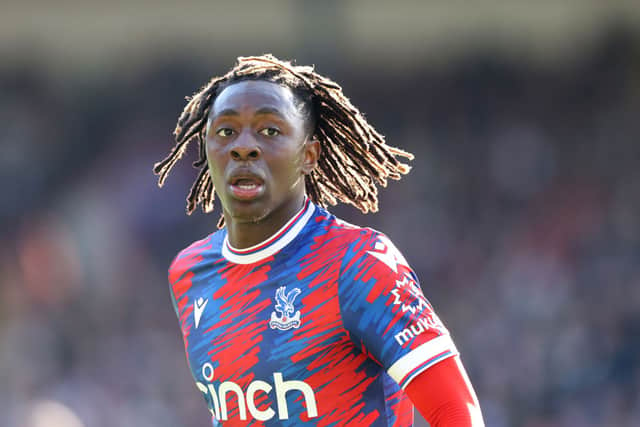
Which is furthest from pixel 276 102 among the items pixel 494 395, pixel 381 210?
pixel 381 210

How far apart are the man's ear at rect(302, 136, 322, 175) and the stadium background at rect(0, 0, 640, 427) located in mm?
6503

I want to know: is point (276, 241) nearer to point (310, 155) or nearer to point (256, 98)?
point (310, 155)

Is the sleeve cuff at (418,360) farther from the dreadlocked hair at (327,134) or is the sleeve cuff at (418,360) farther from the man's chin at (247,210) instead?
the dreadlocked hair at (327,134)

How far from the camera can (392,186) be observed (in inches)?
479

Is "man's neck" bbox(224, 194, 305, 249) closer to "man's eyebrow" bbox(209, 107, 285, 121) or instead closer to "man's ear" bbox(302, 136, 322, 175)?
"man's ear" bbox(302, 136, 322, 175)

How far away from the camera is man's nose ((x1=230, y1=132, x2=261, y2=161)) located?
307cm

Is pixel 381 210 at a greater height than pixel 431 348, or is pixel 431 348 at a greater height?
pixel 381 210

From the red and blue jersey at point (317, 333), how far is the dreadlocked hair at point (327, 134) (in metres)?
0.32

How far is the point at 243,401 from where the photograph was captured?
3074mm

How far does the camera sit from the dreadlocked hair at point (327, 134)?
3.30 meters

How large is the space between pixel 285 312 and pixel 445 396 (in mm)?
561

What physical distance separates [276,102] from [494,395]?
7.19m

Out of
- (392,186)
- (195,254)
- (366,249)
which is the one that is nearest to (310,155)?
(366,249)

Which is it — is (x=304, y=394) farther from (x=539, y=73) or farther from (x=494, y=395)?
(x=539, y=73)
